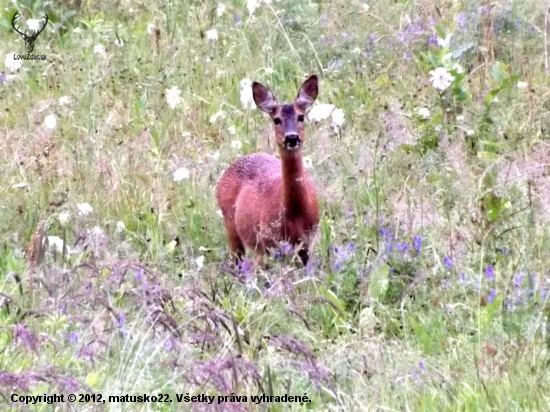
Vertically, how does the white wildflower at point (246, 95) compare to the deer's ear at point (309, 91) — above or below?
below

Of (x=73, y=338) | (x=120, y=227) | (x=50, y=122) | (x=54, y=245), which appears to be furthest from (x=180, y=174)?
(x=73, y=338)

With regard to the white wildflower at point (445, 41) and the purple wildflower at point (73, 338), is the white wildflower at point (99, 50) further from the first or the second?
the purple wildflower at point (73, 338)

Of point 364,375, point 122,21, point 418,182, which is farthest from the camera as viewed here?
point 122,21

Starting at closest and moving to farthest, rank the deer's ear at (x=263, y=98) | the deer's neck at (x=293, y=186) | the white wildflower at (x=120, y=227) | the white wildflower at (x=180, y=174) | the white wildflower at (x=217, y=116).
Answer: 1. the deer's neck at (x=293, y=186)
2. the white wildflower at (x=120, y=227)
3. the deer's ear at (x=263, y=98)
4. the white wildflower at (x=180, y=174)
5. the white wildflower at (x=217, y=116)

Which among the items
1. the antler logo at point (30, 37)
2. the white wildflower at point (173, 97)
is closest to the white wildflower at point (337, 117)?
the white wildflower at point (173, 97)

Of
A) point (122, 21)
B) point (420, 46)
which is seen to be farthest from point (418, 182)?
point (122, 21)

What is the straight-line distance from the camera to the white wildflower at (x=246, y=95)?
316 inches

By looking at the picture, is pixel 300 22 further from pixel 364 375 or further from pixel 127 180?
pixel 364 375

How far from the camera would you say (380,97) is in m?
8.31

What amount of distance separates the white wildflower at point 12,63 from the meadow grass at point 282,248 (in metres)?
0.02

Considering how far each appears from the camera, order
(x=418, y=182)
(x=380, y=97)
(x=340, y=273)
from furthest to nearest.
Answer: (x=380, y=97)
(x=418, y=182)
(x=340, y=273)

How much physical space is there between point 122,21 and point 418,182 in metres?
3.91

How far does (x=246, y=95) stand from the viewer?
8.09 metres

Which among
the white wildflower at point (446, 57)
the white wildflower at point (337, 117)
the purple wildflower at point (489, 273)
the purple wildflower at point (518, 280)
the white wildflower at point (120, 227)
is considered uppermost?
the white wildflower at point (446, 57)
